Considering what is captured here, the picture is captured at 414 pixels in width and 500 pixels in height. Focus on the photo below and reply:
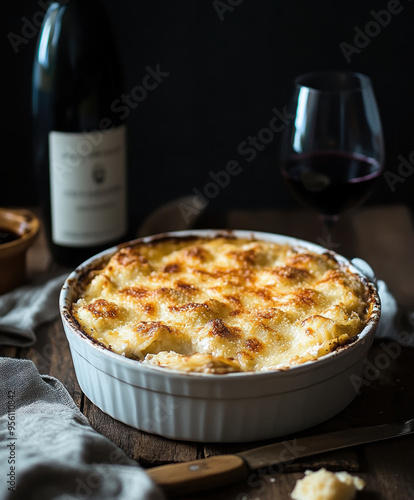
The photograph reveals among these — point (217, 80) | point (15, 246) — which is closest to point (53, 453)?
point (15, 246)

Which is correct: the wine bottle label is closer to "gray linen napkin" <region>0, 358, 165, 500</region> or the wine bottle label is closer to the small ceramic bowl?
the small ceramic bowl

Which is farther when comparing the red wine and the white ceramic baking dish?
the red wine

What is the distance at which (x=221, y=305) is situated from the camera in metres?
1.57

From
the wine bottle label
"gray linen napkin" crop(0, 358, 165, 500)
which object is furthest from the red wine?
"gray linen napkin" crop(0, 358, 165, 500)

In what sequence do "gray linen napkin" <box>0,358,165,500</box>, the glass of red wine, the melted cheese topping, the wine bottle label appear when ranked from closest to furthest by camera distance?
"gray linen napkin" <box>0,358,165,500</box>, the melted cheese topping, the glass of red wine, the wine bottle label

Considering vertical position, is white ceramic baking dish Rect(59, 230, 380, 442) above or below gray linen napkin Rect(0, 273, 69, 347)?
above

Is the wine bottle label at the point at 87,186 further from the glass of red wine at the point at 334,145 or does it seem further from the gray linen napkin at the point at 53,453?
the gray linen napkin at the point at 53,453

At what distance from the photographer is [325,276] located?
5.59ft

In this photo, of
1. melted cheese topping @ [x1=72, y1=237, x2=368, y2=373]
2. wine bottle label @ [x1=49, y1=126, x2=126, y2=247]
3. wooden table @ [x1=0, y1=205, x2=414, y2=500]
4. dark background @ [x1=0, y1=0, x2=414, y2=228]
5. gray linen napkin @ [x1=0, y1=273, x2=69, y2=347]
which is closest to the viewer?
wooden table @ [x1=0, y1=205, x2=414, y2=500]

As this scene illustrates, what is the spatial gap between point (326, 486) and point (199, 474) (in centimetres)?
23

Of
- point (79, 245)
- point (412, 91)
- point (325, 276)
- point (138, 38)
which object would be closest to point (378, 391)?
point (325, 276)

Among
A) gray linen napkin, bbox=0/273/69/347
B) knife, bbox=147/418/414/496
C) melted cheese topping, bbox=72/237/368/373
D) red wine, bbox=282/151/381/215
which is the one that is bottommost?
gray linen napkin, bbox=0/273/69/347

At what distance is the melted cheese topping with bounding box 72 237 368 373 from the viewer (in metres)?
1.42

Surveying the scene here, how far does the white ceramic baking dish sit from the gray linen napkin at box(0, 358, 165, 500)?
106mm
